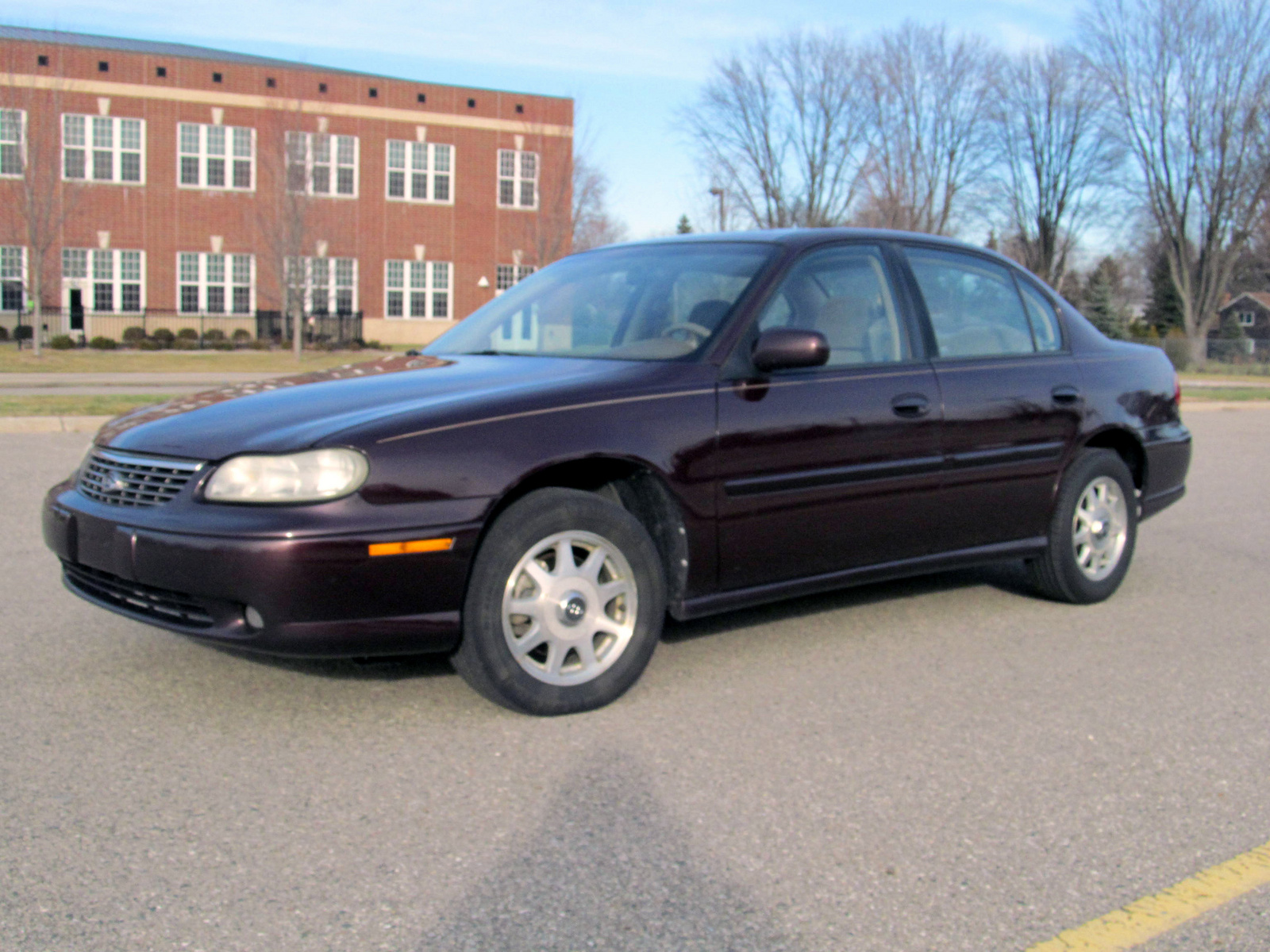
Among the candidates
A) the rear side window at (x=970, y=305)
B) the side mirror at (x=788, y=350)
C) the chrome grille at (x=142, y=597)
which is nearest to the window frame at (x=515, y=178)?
the rear side window at (x=970, y=305)

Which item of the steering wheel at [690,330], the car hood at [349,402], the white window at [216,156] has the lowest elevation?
the car hood at [349,402]

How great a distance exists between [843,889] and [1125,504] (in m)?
3.60

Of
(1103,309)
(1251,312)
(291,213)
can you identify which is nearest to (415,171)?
(291,213)

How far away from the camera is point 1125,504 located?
5840 millimetres

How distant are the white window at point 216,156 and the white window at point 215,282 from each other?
2.37 meters

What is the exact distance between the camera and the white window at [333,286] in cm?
3953

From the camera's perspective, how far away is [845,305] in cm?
495

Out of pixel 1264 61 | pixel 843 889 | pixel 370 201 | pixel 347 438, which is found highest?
pixel 1264 61

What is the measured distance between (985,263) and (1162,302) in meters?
72.0

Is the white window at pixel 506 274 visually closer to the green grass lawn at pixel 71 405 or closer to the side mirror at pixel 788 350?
the green grass lawn at pixel 71 405

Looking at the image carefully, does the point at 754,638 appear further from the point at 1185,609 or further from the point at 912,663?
the point at 1185,609

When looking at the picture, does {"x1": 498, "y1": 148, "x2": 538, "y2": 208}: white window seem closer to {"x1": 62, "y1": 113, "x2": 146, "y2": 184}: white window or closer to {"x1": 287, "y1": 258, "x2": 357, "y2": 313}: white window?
{"x1": 287, "y1": 258, "x2": 357, "y2": 313}: white window

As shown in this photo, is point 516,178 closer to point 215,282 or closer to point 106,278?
point 215,282

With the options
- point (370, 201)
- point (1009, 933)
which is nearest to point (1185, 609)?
point (1009, 933)
